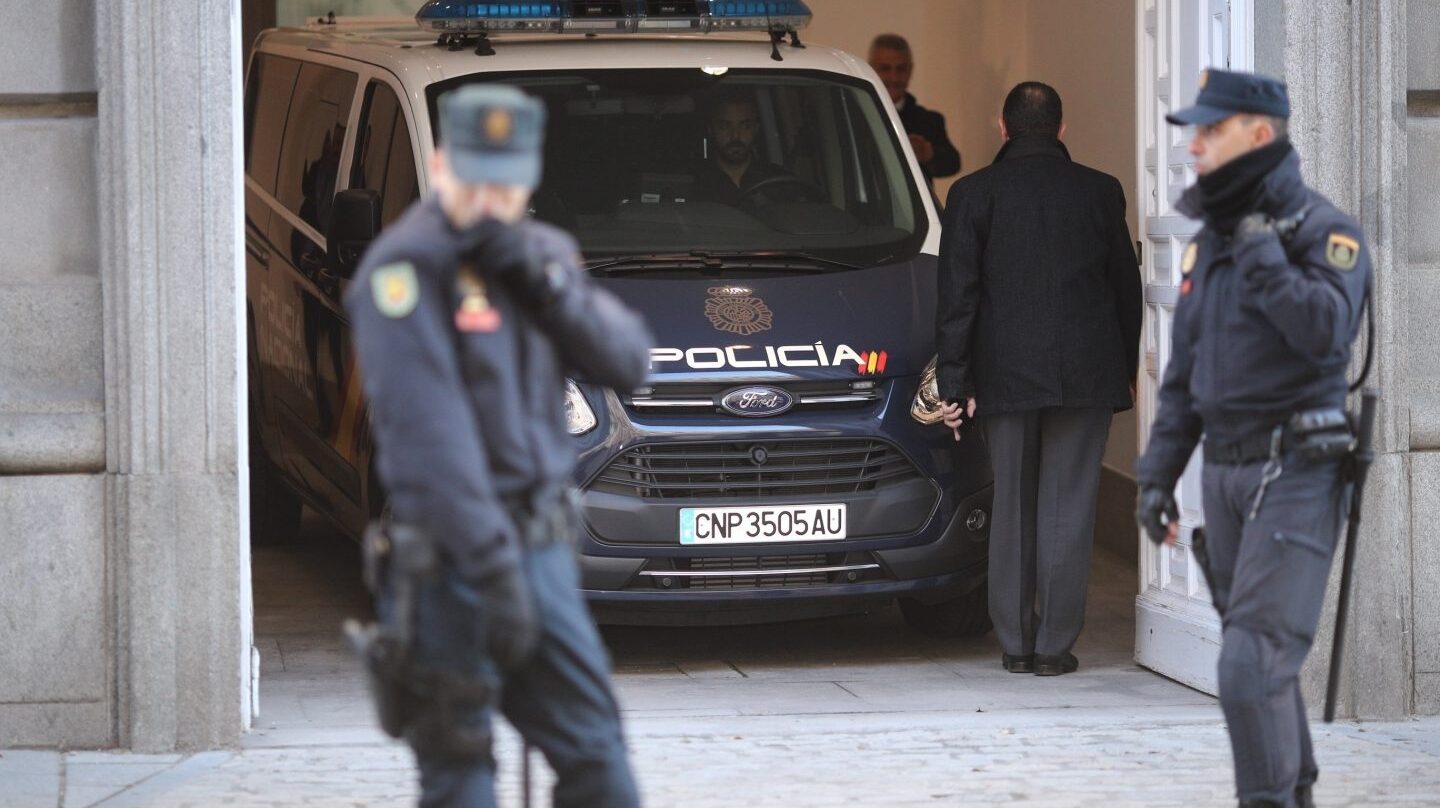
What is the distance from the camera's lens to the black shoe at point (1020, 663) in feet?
25.7

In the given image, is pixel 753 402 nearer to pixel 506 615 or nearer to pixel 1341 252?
pixel 1341 252

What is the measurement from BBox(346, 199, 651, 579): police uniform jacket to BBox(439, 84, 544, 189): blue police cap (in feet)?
0.36

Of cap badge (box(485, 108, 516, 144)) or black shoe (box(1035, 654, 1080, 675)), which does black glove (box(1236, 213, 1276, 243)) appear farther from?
black shoe (box(1035, 654, 1080, 675))

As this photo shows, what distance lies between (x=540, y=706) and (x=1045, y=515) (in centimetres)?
382

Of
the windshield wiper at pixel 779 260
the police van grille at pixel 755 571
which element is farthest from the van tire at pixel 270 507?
the police van grille at pixel 755 571

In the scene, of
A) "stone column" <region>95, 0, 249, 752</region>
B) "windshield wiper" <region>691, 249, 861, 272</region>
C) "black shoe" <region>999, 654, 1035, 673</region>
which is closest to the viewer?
"stone column" <region>95, 0, 249, 752</region>

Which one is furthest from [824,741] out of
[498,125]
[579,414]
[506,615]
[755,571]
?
[498,125]

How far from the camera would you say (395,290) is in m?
3.89

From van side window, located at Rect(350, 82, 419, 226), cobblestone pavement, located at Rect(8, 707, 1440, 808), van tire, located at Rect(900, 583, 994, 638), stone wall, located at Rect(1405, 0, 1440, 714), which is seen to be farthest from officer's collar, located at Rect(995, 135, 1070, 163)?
van side window, located at Rect(350, 82, 419, 226)

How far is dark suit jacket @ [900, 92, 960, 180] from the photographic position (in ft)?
37.3

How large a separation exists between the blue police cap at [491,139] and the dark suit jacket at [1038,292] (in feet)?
12.4

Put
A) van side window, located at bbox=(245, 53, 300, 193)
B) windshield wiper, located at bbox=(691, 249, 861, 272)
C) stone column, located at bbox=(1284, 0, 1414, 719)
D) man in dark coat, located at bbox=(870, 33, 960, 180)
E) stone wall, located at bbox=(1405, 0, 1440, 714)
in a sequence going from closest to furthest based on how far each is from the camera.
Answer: stone column, located at bbox=(1284, 0, 1414, 719)
stone wall, located at bbox=(1405, 0, 1440, 714)
windshield wiper, located at bbox=(691, 249, 861, 272)
van side window, located at bbox=(245, 53, 300, 193)
man in dark coat, located at bbox=(870, 33, 960, 180)

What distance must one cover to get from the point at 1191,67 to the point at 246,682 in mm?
3472

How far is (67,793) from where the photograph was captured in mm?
6102
